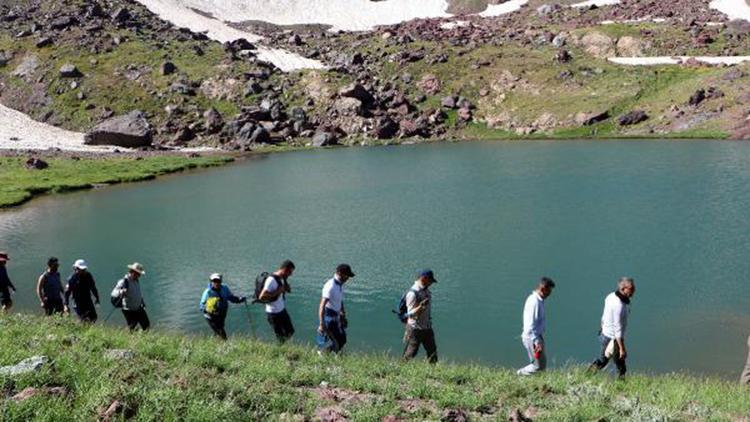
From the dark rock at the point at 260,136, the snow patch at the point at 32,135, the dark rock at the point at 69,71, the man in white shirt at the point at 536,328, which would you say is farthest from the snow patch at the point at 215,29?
the man in white shirt at the point at 536,328

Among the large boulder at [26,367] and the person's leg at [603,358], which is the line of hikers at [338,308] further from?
the large boulder at [26,367]

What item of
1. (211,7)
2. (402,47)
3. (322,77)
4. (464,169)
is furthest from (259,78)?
(211,7)

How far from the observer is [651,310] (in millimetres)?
26422

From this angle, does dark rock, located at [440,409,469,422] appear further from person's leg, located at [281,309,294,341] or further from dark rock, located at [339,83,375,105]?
dark rock, located at [339,83,375,105]

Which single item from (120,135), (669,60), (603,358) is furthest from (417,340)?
(669,60)

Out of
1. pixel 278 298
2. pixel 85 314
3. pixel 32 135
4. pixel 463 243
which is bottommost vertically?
pixel 463 243

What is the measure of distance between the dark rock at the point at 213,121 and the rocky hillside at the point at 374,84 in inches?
13.7

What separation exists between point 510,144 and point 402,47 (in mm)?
49098

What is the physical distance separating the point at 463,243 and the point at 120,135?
3070 inches

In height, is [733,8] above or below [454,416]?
above

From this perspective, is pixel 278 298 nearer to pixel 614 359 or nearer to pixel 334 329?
pixel 334 329

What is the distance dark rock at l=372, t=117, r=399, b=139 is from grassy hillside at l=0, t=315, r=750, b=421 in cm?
9394

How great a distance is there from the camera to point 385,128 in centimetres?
11012

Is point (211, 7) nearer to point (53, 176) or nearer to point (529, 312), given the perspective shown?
point (53, 176)
